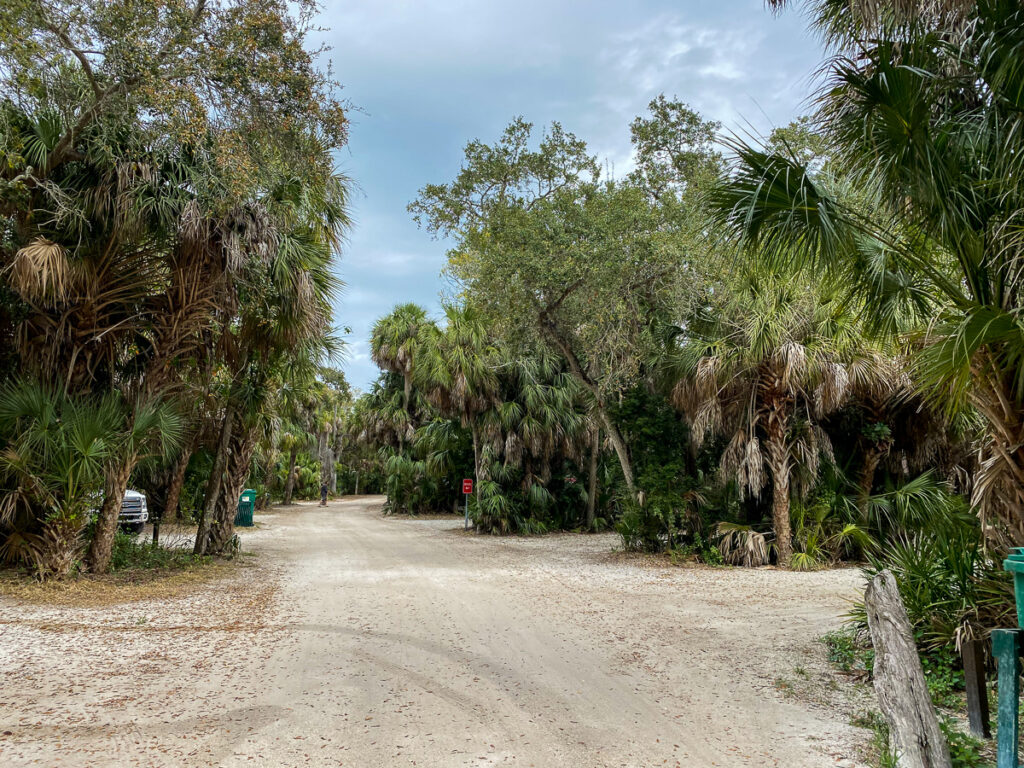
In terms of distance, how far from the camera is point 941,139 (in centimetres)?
444

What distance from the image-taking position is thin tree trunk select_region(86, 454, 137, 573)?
9.35 meters

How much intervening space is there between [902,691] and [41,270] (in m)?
9.77

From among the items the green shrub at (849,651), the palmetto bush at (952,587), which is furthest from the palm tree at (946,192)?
the green shrub at (849,651)

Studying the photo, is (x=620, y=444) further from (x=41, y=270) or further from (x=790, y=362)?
(x=41, y=270)

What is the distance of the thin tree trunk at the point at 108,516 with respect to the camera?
30.7 feet

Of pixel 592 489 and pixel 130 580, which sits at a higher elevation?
pixel 592 489

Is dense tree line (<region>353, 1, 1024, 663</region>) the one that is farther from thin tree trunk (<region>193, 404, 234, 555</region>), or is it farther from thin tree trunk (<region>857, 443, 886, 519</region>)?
thin tree trunk (<region>193, 404, 234, 555</region>)

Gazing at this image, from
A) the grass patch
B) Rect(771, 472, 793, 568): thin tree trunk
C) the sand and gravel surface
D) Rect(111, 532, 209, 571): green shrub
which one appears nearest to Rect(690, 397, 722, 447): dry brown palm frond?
Rect(771, 472, 793, 568): thin tree trunk

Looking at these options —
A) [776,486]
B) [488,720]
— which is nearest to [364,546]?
[776,486]

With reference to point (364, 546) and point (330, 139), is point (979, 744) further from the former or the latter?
point (364, 546)

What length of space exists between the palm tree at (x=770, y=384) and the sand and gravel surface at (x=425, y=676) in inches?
95.9

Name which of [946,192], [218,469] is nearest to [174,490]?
[218,469]

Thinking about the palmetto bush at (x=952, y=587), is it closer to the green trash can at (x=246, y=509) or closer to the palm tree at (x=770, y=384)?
the palm tree at (x=770, y=384)

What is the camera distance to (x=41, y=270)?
8.03m
